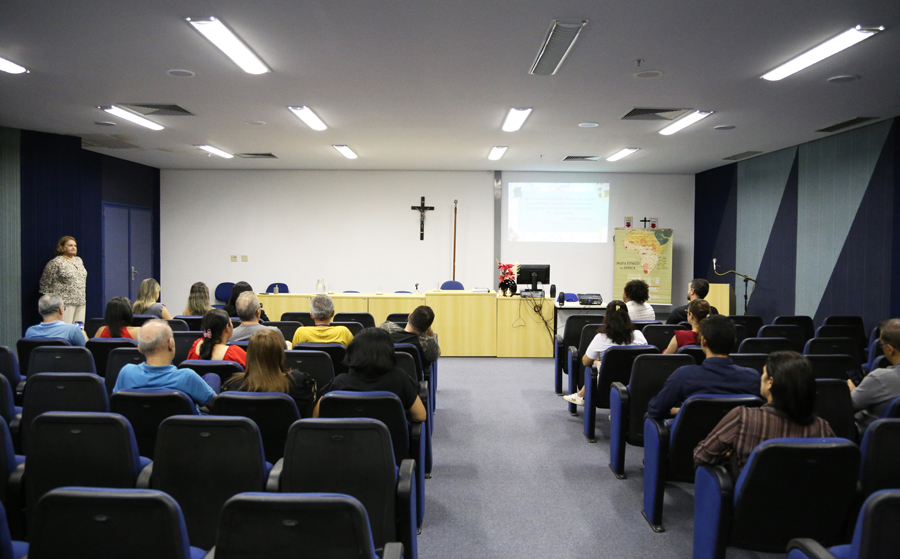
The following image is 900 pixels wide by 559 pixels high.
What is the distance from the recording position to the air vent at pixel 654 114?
6.58 metres

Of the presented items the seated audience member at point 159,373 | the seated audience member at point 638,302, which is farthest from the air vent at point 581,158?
the seated audience member at point 159,373

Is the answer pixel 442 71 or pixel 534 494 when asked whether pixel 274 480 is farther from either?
pixel 442 71

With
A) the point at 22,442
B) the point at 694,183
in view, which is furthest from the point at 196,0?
the point at 694,183

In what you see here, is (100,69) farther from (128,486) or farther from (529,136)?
(529,136)

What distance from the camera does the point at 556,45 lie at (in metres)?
4.46

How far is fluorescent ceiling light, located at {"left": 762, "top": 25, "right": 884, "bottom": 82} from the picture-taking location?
13.6 ft

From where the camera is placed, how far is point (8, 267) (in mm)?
7734

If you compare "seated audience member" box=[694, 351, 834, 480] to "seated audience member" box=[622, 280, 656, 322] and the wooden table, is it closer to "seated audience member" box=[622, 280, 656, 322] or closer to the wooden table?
"seated audience member" box=[622, 280, 656, 322]

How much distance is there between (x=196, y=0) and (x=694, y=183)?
10.6m

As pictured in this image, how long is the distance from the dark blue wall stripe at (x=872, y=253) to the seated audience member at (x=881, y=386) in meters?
4.61

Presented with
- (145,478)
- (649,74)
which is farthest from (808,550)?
(649,74)

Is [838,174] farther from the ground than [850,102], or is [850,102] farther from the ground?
[850,102]

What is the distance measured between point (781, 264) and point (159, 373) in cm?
923

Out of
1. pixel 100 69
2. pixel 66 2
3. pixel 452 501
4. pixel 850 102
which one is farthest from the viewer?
pixel 850 102
